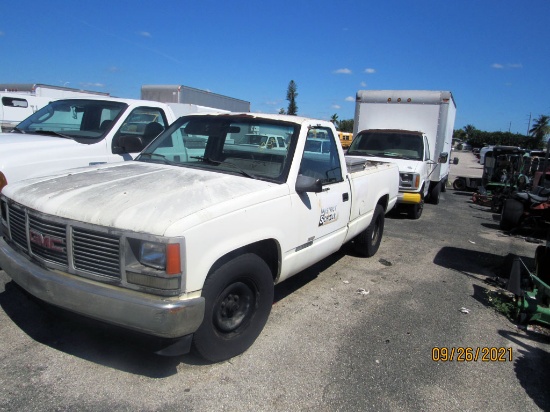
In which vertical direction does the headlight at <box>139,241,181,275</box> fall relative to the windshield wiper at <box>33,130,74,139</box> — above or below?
below

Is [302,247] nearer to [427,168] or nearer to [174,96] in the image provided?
[427,168]

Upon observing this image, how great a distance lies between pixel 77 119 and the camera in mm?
5879

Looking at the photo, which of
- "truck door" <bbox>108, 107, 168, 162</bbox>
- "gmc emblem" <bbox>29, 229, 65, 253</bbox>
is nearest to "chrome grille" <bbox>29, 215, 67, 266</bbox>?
"gmc emblem" <bbox>29, 229, 65, 253</bbox>

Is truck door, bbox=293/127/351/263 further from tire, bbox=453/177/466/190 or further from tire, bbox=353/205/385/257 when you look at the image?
tire, bbox=453/177/466/190

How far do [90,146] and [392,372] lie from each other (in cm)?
441

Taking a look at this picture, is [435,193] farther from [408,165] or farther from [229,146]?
[229,146]

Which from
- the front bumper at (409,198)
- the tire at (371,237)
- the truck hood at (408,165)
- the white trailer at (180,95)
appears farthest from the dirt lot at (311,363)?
the white trailer at (180,95)

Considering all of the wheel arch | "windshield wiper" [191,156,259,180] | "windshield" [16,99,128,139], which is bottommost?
the wheel arch

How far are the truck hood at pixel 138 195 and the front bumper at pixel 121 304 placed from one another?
0.41 m

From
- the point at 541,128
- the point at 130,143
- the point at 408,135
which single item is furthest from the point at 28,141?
the point at 541,128

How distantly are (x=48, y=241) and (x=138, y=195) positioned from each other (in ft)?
2.15

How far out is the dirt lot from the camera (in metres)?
2.71

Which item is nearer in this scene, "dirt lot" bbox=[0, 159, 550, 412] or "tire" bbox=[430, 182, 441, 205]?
"dirt lot" bbox=[0, 159, 550, 412]

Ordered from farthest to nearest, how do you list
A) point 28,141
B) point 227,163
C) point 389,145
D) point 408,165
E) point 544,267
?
point 389,145
point 408,165
point 28,141
point 544,267
point 227,163
